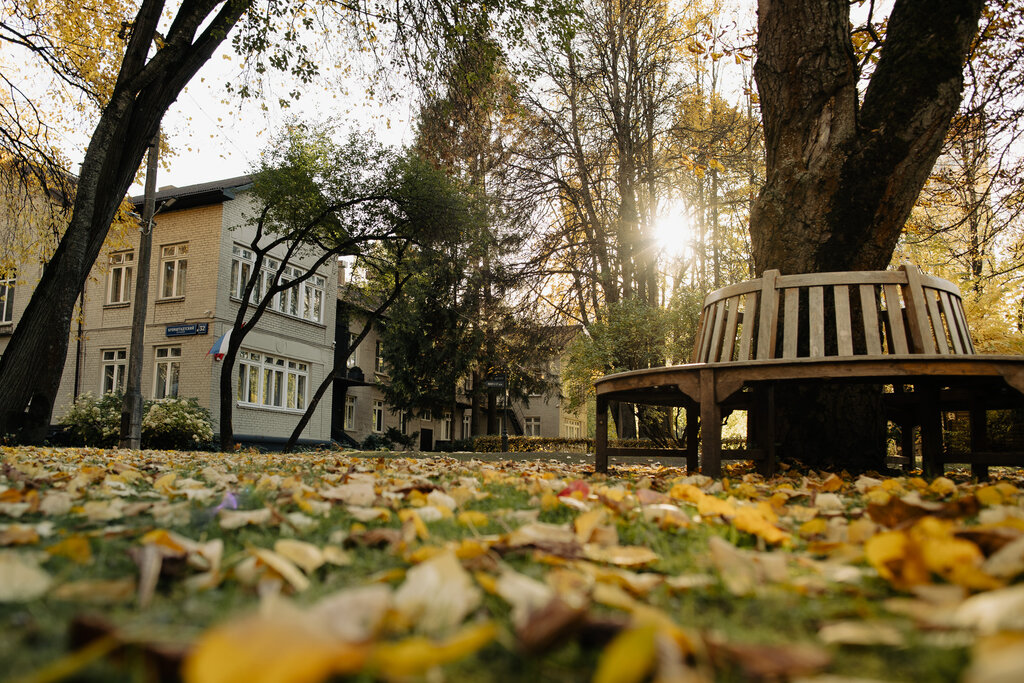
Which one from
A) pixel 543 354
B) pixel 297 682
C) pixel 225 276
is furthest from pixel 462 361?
pixel 297 682

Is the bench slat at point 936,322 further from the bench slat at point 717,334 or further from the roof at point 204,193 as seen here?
the roof at point 204,193

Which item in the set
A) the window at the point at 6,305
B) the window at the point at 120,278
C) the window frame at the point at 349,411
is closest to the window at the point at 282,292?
the window at the point at 120,278

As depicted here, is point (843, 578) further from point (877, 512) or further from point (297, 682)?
point (297, 682)

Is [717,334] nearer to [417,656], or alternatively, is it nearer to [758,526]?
[758,526]

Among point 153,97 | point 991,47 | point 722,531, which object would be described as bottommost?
point 722,531

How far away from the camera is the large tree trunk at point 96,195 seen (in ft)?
22.1

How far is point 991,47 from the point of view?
8.07 meters

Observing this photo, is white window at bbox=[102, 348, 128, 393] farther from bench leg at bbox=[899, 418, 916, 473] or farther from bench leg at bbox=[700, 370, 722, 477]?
bench leg at bbox=[899, 418, 916, 473]

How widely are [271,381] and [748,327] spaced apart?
63.2 feet

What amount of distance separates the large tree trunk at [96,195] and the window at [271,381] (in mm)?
12403

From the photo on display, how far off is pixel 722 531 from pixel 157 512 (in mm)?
1541

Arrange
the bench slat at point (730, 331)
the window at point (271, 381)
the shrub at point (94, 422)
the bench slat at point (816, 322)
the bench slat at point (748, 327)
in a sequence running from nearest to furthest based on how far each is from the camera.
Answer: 1. the bench slat at point (816, 322)
2. the bench slat at point (748, 327)
3. the bench slat at point (730, 331)
4. the shrub at point (94, 422)
5. the window at point (271, 381)

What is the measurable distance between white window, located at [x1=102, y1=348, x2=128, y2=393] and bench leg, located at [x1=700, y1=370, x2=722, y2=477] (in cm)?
2039

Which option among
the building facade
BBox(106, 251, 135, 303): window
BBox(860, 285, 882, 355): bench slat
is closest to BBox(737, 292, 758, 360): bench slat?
BBox(860, 285, 882, 355): bench slat
